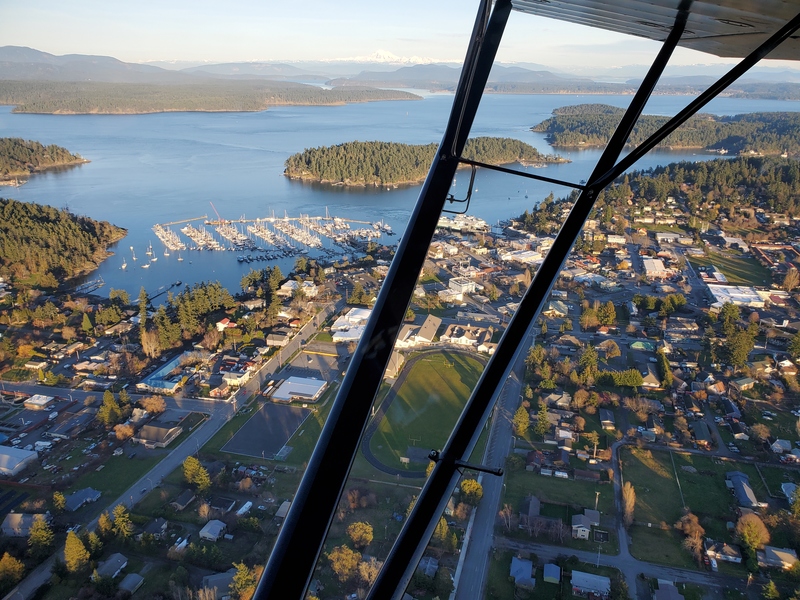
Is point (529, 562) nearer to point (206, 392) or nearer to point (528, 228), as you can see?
point (206, 392)

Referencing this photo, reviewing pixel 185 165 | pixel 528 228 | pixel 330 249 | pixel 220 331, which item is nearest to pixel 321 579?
pixel 220 331

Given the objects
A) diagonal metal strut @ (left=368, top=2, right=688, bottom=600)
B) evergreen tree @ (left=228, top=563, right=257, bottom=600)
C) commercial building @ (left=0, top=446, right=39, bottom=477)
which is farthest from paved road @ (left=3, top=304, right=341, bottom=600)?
diagonal metal strut @ (left=368, top=2, right=688, bottom=600)

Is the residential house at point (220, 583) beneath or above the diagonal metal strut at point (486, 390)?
beneath

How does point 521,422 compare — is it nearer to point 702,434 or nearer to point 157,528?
point 702,434

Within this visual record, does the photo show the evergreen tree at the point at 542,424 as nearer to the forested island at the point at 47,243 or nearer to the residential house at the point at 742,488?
the residential house at the point at 742,488

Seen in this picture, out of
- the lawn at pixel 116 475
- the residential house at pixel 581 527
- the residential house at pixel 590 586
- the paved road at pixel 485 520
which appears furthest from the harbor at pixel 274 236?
the residential house at pixel 590 586

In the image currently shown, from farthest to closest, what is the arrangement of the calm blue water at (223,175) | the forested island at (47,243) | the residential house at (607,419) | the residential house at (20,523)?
the calm blue water at (223,175) → the forested island at (47,243) → the residential house at (607,419) → the residential house at (20,523)

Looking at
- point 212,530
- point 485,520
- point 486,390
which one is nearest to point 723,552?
point 485,520
